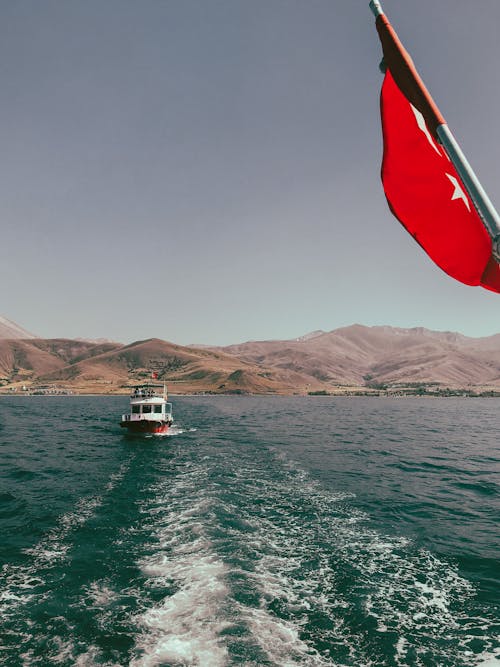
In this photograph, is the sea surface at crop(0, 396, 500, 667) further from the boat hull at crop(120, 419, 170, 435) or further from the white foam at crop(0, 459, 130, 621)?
the boat hull at crop(120, 419, 170, 435)

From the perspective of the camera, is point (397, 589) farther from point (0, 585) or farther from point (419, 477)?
point (419, 477)

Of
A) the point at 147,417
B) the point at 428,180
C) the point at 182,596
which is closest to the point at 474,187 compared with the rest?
the point at 428,180

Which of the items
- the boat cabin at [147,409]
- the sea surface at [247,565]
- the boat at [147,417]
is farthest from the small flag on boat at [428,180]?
the boat cabin at [147,409]

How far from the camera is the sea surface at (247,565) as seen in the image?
1256 centimetres

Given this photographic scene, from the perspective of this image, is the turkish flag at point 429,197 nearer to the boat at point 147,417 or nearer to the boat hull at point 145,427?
the boat at point 147,417

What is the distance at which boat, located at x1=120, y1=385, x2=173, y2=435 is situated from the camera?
61.5 m

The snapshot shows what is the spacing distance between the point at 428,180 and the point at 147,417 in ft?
209

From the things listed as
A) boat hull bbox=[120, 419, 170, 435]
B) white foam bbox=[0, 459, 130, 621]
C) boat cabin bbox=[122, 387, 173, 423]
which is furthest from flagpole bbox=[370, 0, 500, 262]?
boat cabin bbox=[122, 387, 173, 423]

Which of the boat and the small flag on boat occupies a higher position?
the small flag on boat

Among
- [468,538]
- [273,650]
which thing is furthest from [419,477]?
[273,650]

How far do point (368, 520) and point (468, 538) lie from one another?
619 centimetres

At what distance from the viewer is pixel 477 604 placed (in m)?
15.7

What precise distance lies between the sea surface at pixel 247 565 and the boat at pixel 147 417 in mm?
20451

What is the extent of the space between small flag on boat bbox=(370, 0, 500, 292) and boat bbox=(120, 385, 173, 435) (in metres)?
61.2
